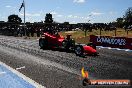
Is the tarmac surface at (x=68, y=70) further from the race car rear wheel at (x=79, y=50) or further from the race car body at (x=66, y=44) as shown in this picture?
the race car body at (x=66, y=44)

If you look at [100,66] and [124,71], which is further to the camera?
[100,66]

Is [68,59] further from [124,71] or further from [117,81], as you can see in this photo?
[117,81]

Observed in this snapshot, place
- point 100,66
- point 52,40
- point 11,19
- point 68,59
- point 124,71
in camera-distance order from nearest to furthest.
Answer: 1. point 124,71
2. point 100,66
3. point 68,59
4. point 52,40
5. point 11,19

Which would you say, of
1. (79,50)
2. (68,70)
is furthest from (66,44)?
(68,70)

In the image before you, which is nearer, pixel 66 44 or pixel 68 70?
pixel 68 70

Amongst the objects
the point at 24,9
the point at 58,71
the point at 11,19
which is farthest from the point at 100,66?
the point at 11,19

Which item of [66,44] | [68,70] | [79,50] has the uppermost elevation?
[66,44]

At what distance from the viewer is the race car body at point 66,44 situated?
14.3 m

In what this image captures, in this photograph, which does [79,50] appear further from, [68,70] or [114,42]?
[114,42]

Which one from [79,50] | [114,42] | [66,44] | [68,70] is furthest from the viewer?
[114,42]

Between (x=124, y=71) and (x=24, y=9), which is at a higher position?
(x=24, y=9)

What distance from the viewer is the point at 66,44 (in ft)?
52.0

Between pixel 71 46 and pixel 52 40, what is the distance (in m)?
2.21

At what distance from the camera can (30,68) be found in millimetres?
11430
